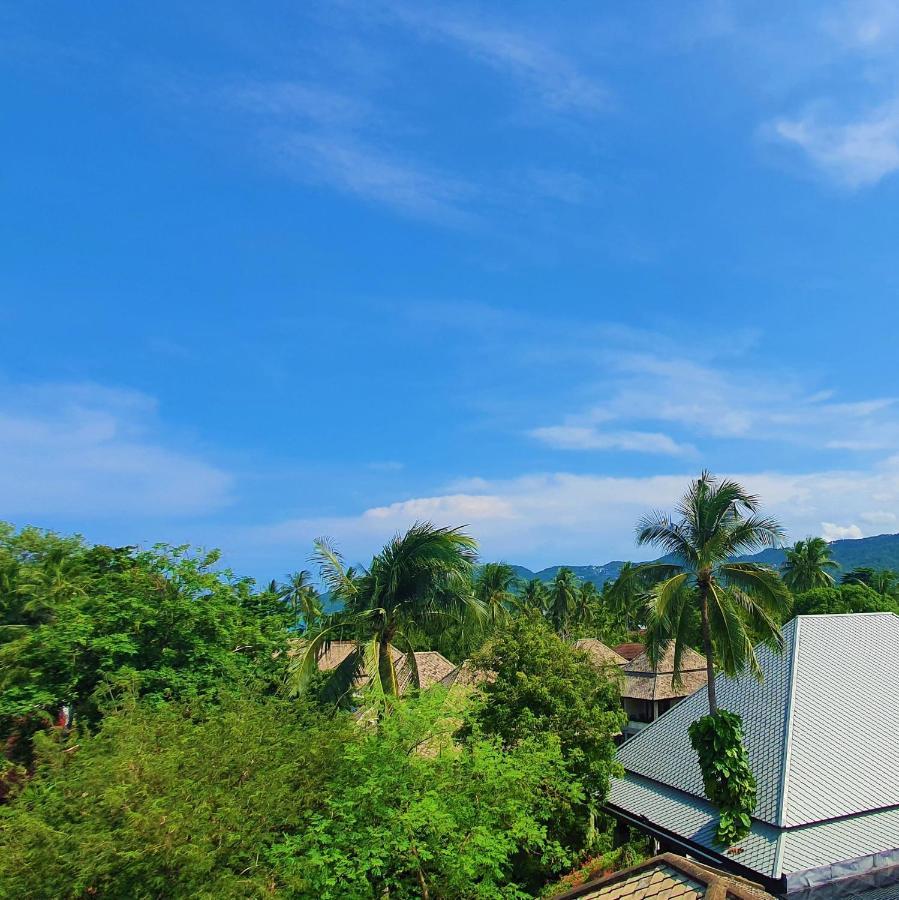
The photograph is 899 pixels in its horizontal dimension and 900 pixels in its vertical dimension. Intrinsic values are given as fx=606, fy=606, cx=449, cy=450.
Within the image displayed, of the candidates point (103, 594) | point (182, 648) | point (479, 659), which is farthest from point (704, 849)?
point (103, 594)

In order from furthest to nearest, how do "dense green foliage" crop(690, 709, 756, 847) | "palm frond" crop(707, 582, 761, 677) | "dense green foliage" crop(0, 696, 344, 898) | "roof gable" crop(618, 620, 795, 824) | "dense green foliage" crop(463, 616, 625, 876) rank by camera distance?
"palm frond" crop(707, 582, 761, 677) → "dense green foliage" crop(463, 616, 625, 876) → "roof gable" crop(618, 620, 795, 824) → "dense green foliage" crop(690, 709, 756, 847) → "dense green foliage" crop(0, 696, 344, 898)

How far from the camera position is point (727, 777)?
1472cm

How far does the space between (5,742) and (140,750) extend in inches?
356

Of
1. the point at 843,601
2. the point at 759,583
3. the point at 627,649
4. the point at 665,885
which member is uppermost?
the point at 759,583

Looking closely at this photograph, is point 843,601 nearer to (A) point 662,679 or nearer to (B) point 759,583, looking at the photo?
(A) point 662,679

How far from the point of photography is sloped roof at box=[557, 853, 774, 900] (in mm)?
7656

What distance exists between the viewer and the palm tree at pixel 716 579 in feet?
60.5

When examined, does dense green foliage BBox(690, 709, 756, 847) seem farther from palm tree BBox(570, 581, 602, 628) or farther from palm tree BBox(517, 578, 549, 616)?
palm tree BBox(517, 578, 549, 616)

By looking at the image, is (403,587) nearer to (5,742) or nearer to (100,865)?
(100,865)

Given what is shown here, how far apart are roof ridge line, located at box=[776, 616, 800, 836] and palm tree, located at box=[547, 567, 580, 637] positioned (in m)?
59.6

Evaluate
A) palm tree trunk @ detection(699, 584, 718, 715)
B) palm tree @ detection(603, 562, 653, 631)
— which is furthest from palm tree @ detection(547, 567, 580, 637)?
palm tree trunk @ detection(699, 584, 718, 715)

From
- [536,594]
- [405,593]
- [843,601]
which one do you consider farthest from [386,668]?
[536,594]

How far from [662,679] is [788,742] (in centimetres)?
2333

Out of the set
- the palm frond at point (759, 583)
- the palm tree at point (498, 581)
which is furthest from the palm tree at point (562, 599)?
the palm frond at point (759, 583)
